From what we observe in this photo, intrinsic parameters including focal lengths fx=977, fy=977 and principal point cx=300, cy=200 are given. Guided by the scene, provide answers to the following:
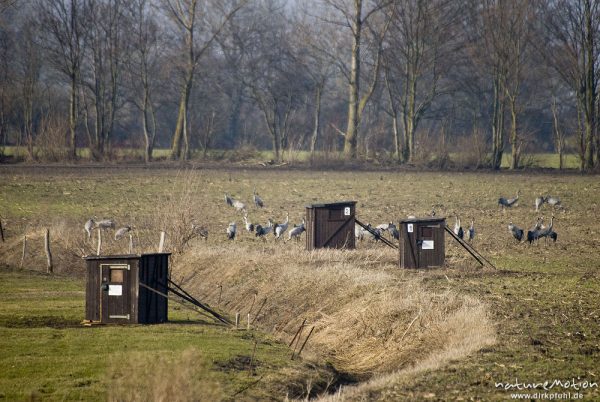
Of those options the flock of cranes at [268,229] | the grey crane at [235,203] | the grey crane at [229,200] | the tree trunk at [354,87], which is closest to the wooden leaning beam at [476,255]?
the flock of cranes at [268,229]

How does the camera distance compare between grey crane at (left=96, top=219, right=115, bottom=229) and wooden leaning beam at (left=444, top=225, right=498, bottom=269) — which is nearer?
wooden leaning beam at (left=444, top=225, right=498, bottom=269)

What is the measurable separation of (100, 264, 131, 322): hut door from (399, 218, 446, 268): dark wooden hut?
8.34 metres

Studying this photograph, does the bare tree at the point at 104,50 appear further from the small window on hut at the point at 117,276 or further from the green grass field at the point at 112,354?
the small window on hut at the point at 117,276

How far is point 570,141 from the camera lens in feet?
227

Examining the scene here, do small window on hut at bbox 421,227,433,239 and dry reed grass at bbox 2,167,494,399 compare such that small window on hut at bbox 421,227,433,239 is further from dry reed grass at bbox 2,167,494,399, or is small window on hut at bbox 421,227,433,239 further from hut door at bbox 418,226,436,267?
dry reed grass at bbox 2,167,494,399

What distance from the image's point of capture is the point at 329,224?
28.4 metres

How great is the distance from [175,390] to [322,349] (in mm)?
7834

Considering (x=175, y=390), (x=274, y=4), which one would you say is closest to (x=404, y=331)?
(x=175, y=390)

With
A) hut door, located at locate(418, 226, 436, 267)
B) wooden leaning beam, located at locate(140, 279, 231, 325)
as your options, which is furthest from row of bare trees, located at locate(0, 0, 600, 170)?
wooden leaning beam, located at locate(140, 279, 231, 325)

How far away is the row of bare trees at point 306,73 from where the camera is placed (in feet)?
194

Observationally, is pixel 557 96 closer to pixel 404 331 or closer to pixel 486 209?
pixel 486 209

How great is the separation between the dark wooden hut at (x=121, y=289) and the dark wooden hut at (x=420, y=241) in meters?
7.68

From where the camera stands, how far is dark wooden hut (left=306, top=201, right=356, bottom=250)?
2814cm

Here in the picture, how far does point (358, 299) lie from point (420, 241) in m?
4.80
